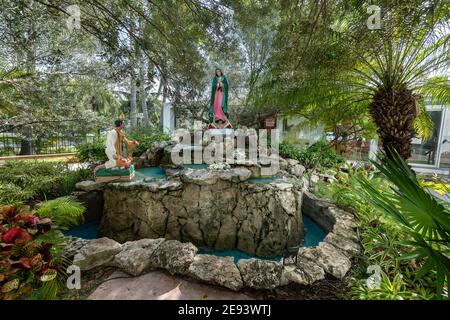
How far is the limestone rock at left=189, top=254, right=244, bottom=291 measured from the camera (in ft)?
5.75

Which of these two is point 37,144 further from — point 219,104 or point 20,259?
point 20,259

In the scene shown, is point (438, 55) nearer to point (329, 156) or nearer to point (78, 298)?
point (329, 156)

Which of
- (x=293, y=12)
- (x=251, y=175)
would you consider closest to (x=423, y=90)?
(x=293, y=12)

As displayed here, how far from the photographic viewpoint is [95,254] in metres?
1.96

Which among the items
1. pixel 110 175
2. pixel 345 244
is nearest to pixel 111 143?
pixel 110 175

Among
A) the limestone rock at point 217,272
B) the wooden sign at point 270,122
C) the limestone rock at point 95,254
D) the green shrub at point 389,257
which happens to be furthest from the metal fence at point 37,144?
the wooden sign at point 270,122

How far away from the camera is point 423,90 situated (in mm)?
3719

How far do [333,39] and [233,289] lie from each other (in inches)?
144

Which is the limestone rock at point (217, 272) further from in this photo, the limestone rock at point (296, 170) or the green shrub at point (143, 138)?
the green shrub at point (143, 138)

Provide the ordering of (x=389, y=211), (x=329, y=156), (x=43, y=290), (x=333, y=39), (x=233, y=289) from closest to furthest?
(x=389, y=211) < (x=43, y=290) < (x=233, y=289) < (x=333, y=39) < (x=329, y=156)

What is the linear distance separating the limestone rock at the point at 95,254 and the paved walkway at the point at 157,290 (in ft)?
0.73

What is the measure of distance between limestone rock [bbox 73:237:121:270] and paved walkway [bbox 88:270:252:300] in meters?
0.22

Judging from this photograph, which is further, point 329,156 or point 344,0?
point 329,156

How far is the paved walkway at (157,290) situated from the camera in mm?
1669
